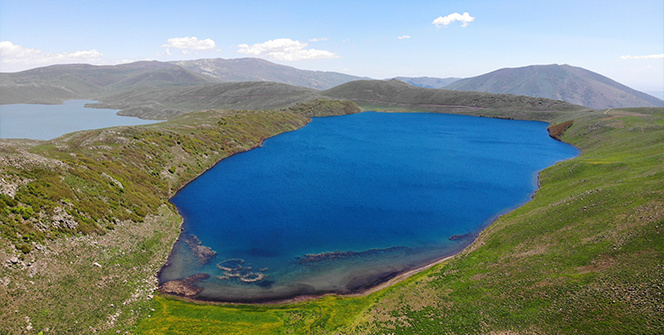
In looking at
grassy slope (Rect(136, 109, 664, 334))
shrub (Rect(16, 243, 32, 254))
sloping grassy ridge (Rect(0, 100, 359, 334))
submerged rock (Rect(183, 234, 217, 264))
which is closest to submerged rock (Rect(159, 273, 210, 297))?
grassy slope (Rect(136, 109, 664, 334))

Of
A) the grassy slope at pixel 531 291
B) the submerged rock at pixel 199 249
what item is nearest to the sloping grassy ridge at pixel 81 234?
the submerged rock at pixel 199 249

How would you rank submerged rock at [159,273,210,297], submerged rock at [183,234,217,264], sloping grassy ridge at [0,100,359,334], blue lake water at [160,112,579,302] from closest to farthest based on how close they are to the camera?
sloping grassy ridge at [0,100,359,334]
submerged rock at [159,273,210,297]
blue lake water at [160,112,579,302]
submerged rock at [183,234,217,264]

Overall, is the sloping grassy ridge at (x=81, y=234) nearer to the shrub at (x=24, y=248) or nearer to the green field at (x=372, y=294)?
the shrub at (x=24, y=248)

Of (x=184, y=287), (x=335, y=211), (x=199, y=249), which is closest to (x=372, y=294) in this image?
(x=184, y=287)

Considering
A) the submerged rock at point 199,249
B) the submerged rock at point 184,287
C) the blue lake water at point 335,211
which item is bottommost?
the submerged rock at point 184,287

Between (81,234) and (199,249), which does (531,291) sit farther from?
(81,234)

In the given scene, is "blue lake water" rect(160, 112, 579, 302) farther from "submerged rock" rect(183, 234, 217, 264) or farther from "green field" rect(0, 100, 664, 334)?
"green field" rect(0, 100, 664, 334)

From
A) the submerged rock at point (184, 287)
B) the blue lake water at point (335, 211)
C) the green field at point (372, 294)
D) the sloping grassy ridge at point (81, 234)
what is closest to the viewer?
the green field at point (372, 294)
